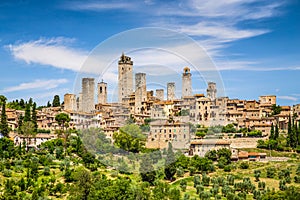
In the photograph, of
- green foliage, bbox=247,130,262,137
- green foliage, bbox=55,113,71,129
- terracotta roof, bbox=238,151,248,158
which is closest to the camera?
terracotta roof, bbox=238,151,248,158

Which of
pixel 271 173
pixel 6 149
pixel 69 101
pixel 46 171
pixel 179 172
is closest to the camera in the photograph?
pixel 46 171

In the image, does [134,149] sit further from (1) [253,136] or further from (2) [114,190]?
(1) [253,136]

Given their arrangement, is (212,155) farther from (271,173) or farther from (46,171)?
(46,171)

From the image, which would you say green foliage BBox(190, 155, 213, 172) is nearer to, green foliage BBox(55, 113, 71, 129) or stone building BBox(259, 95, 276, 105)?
green foliage BBox(55, 113, 71, 129)

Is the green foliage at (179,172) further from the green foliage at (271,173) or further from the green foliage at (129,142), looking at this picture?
the green foliage at (271,173)

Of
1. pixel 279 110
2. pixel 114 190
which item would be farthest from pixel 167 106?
pixel 114 190

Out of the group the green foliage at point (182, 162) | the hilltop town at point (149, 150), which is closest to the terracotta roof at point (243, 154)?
Result: the hilltop town at point (149, 150)

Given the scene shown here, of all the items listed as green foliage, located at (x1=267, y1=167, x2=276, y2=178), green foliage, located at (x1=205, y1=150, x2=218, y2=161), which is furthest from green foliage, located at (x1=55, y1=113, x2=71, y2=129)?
green foliage, located at (x1=267, y1=167, x2=276, y2=178)

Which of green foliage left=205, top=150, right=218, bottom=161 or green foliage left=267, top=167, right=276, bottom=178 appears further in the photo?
green foliage left=205, top=150, right=218, bottom=161

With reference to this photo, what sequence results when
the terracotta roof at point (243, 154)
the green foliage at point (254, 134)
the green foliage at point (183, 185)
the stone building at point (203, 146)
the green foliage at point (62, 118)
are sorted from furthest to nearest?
the green foliage at point (254, 134), the green foliage at point (62, 118), the stone building at point (203, 146), the terracotta roof at point (243, 154), the green foliage at point (183, 185)

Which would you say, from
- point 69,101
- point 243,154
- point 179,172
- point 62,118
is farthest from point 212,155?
point 69,101

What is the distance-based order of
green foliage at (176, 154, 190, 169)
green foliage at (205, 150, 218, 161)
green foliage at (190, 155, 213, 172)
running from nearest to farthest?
1. green foliage at (190, 155, 213, 172)
2. green foliage at (176, 154, 190, 169)
3. green foliage at (205, 150, 218, 161)

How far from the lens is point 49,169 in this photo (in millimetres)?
21156

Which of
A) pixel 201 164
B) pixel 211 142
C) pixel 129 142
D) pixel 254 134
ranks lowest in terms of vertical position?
pixel 201 164
